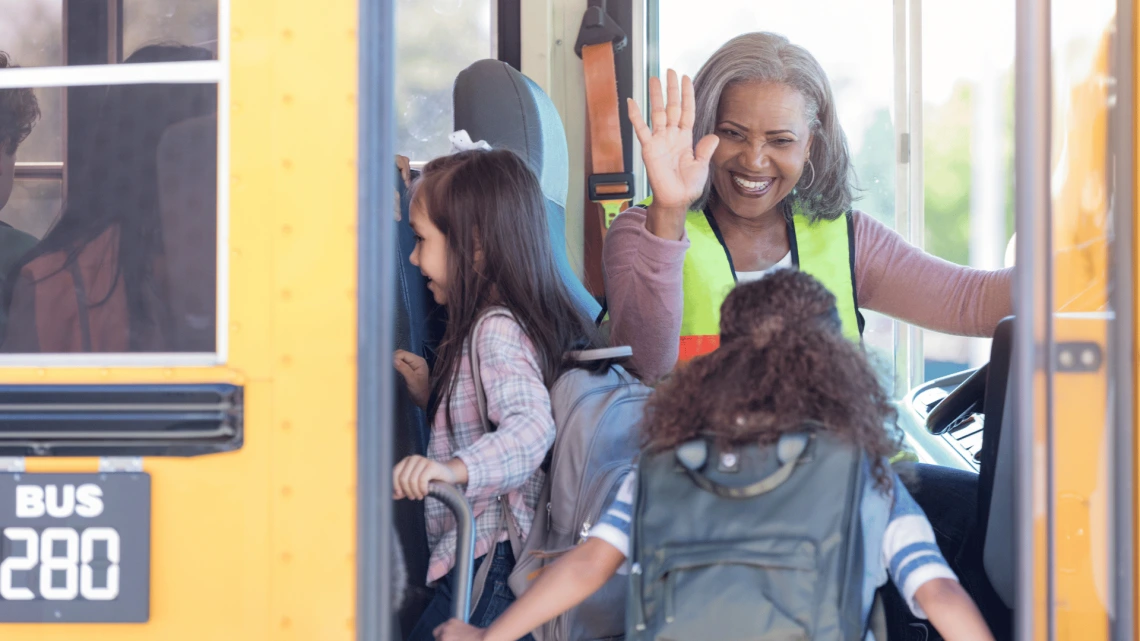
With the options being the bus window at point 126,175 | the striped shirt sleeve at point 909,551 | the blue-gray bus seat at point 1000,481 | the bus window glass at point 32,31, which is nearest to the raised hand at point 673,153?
the blue-gray bus seat at point 1000,481

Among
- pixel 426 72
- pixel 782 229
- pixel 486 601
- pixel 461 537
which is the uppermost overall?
pixel 426 72

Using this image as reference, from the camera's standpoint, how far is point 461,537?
1.51 metres

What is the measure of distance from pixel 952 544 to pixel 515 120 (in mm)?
1222

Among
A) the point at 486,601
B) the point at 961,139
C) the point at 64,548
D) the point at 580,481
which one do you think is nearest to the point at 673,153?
the point at 580,481

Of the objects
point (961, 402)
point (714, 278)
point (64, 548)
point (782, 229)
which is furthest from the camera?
point (782, 229)

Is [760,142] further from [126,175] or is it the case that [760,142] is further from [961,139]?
[126,175]

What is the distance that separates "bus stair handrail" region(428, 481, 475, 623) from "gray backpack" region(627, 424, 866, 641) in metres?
0.24

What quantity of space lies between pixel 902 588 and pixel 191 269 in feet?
3.25

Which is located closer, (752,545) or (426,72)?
(752,545)

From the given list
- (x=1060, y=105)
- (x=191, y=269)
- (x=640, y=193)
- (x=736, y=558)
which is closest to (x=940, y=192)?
(x=640, y=193)

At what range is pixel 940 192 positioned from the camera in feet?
10.2

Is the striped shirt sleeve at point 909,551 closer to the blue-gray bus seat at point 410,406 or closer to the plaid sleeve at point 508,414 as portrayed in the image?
the plaid sleeve at point 508,414

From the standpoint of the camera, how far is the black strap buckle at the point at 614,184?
2.98 meters

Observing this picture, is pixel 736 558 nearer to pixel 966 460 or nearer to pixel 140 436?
pixel 140 436
